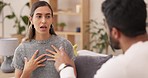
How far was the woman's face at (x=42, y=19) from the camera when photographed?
2000 mm

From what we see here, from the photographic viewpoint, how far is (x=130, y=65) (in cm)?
106

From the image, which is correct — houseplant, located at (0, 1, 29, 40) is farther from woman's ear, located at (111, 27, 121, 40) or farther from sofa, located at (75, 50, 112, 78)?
woman's ear, located at (111, 27, 121, 40)

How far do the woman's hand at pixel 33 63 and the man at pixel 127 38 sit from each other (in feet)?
2.86

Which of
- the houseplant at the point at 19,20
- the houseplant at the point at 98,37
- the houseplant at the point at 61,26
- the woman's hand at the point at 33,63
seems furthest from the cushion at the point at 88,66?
the houseplant at the point at 19,20

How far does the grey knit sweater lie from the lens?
198 cm

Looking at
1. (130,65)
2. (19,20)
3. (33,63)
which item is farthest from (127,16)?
(19,20)

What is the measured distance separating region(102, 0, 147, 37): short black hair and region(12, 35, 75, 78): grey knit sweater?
3.04 ft

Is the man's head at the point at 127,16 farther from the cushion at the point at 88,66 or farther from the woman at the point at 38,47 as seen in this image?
the cushion at the point at 88,66

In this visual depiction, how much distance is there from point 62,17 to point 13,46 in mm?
1442

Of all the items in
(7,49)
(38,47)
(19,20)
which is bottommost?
(7,49)

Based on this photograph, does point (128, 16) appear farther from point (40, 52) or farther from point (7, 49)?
point (7, 49)

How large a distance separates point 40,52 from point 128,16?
3.34ft

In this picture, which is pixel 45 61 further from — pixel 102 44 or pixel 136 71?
pixel 102 44

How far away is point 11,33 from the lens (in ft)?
15.7
